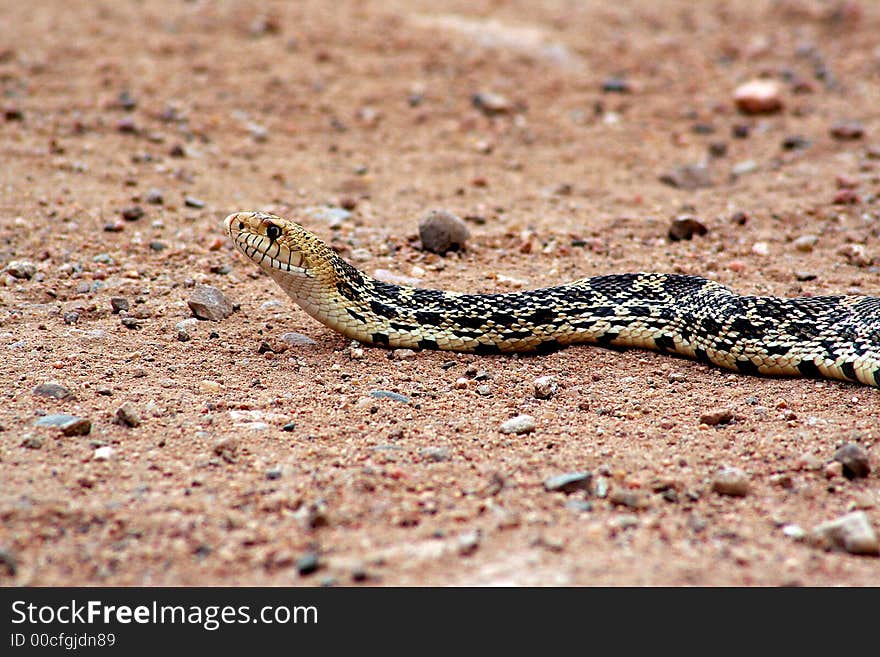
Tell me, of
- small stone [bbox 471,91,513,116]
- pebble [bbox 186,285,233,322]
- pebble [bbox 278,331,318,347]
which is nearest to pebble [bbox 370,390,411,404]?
pebble [bbox 278,331,318,347]

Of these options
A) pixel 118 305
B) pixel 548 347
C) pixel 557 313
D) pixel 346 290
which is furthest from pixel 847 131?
pixel 118 305

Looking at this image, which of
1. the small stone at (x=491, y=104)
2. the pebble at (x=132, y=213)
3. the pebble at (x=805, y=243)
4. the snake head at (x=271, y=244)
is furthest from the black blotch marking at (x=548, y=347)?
the small stone at (x=491, y=104)

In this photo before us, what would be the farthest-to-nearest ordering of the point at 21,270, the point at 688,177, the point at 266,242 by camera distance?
1. the point at 688,177
2. the point at 21,270
3. the point at 266,242

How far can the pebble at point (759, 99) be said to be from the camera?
13.7 meters

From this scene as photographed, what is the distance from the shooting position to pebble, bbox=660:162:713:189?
11.9 m

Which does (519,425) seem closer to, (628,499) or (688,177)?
(628,499)

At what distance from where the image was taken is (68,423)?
621 cm

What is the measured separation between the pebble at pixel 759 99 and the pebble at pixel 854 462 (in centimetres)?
884

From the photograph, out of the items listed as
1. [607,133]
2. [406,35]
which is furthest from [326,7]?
[607,133]

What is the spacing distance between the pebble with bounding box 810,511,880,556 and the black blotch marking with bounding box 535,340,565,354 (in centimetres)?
338

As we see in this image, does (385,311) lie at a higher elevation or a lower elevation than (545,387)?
higher

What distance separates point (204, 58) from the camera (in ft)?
47.8

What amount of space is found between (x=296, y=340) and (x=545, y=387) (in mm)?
2315

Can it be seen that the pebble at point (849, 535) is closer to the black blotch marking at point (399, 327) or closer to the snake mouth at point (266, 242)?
the black blotch marking at point (399, 327)
